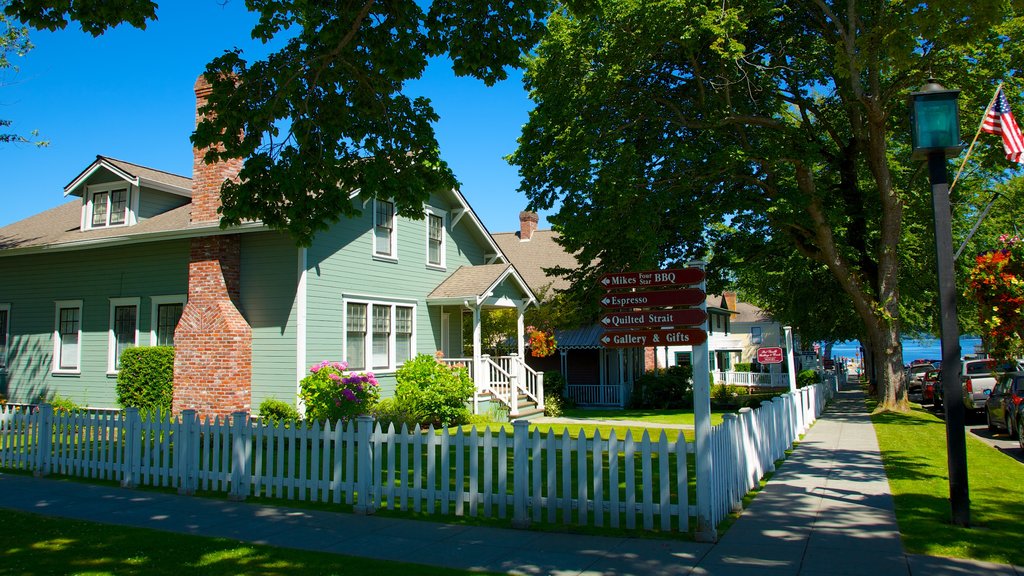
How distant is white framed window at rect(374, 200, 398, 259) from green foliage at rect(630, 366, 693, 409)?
43.4ft

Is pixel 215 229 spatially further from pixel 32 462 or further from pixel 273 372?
pixel 32 462

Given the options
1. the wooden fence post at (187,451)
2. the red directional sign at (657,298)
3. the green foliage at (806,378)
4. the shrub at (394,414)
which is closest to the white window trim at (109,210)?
the shrub at (394,414)

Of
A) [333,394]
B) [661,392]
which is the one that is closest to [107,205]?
[333,394]

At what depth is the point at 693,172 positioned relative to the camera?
19.3m

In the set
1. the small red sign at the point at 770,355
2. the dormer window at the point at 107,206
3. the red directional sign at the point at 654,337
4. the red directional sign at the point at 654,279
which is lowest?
the small red sign at the point at 770,355

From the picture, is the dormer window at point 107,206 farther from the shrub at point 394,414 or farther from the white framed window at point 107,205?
the shrub at point 394,414

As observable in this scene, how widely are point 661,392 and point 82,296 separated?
2056cm

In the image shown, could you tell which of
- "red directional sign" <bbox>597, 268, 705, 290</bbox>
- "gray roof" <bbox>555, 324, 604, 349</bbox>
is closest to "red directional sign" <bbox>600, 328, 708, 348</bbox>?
"red directional sign" <bbox>597, 268, 705, 290</bbox>

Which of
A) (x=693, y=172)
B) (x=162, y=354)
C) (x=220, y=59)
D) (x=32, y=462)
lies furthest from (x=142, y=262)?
(x=693, y=172)

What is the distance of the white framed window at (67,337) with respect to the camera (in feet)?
65.4

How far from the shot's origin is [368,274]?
62.6 ft

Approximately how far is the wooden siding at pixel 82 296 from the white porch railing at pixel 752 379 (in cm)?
3523

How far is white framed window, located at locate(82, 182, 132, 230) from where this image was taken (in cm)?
1998

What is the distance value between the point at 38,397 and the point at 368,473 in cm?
1633
